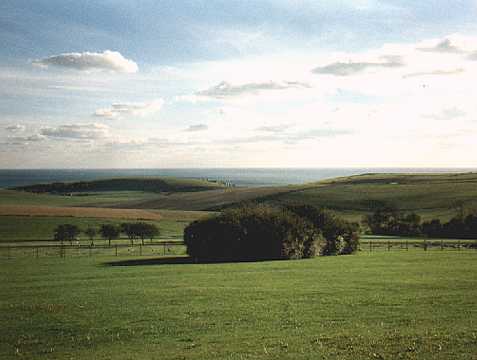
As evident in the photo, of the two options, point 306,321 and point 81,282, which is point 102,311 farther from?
point 81,282

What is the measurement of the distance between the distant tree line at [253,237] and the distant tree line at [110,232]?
25.8 meters

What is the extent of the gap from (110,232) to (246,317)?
223 feet

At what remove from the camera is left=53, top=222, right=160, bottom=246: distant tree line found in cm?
8179

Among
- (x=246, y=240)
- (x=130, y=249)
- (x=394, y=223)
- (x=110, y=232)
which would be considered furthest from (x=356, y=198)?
(x=246, y=240)

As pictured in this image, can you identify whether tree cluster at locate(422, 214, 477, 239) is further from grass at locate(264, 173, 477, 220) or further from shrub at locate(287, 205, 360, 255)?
shrub at locate(287, 205, 360, 255)

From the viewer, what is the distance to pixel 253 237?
57969 millimetres

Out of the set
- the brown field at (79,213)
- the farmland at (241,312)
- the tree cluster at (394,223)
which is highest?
the farmland at (241,312)

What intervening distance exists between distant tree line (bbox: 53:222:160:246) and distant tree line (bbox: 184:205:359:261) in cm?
2581

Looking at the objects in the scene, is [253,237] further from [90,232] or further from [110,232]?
[90,232]

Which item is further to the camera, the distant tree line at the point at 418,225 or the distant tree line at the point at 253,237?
the distant tree line at the point at 418,225

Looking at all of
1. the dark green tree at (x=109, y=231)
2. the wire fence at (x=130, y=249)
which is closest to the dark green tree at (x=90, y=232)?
the dark green tree at (x=109, y=231)

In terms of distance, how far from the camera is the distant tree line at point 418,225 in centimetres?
8869

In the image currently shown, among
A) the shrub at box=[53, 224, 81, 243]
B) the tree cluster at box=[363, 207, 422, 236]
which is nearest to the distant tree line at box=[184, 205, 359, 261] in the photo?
the shrub at box=[53, 224, 81, 243]

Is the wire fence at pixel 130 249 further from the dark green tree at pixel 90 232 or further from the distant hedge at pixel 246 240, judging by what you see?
the dark green tree at pixel 90 232
